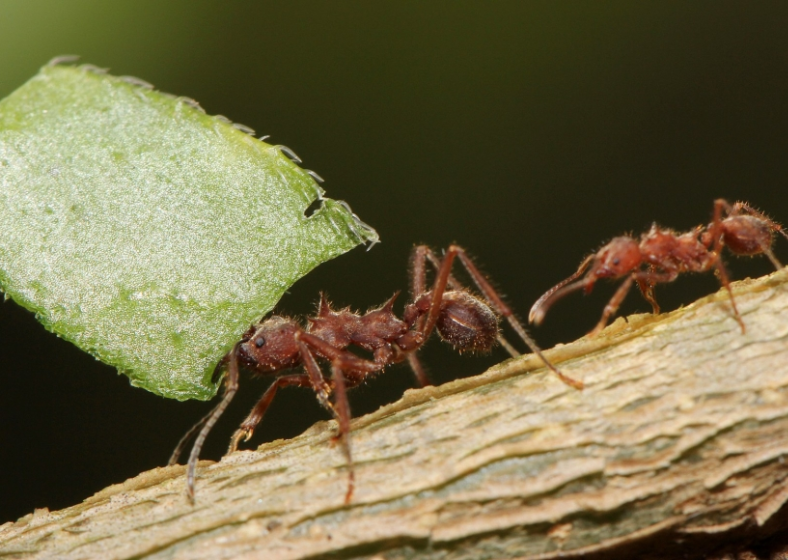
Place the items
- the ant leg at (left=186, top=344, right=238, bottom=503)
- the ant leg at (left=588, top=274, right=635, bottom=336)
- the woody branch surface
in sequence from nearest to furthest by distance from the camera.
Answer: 1. the woody branch surface
2. the ant leg at (left=186, top=344, right=238, bottom=503)
3. the ant leg at (left=588, top=274, right=635, bottom=336)

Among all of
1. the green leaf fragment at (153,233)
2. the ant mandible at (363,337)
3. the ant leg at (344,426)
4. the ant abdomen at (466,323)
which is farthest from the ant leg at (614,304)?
the green leaf fragment at (153,233)

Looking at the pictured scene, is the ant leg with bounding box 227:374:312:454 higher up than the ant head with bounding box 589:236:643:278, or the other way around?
the ant head with bounding box 589:236:643:278

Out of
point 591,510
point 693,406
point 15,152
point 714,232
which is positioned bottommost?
point 591,510

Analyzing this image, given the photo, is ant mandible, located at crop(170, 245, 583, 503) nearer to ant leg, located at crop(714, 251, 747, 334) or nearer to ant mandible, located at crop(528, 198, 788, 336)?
ant mandible, located at crop(528, 198, 788, 336)

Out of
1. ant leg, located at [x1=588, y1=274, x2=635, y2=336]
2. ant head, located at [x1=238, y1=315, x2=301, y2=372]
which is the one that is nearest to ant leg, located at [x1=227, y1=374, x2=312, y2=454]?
ant head, located at [x1=238, y1=315, x2=301, y2=372]

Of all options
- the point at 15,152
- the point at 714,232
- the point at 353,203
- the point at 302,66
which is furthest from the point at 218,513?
the point at 302,66

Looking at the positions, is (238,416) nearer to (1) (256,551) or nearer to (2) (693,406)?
(1) (256,551)

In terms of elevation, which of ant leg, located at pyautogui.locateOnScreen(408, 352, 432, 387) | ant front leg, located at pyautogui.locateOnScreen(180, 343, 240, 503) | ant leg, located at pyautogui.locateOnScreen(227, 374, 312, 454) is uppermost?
ant front leg, located at pyautogui.locateOnScreen(180, 343, 240, 503)
